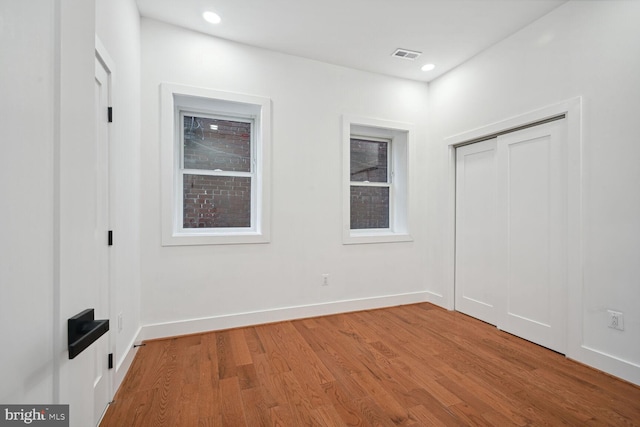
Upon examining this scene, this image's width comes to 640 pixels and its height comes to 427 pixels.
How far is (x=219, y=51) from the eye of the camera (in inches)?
116

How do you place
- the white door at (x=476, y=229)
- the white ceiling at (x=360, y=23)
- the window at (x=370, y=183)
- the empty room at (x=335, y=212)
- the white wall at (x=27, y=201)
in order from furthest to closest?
the window at (x=370, y=183) → the white door at (x=476, y=229) → the white ceiling at (x=360, y=23) → the empty room at (x=335, y=212) → the white wall at (x=27, y=201)

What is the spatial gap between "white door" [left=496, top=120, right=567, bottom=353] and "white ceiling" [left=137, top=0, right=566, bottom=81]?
1067 millimetres

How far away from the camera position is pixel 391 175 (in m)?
4.05

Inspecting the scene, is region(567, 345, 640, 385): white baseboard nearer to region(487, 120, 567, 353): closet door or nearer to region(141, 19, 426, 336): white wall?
region(487, 120, 567, 353): closet door

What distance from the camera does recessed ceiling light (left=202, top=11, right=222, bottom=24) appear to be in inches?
101

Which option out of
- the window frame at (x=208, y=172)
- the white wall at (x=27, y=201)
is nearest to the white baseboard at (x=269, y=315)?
the window frame at (x=208, y=172)

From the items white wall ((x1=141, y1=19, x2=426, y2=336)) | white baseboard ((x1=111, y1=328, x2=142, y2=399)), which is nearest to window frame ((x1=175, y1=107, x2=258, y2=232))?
white wall ((x1=141, y1=19, x2=426, y2=336))

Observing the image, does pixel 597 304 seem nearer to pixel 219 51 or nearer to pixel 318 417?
pixel 318 417

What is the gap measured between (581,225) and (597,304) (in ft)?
2.03

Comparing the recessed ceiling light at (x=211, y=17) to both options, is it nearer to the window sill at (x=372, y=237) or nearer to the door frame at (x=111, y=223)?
the door frame at (x=111, y=223)

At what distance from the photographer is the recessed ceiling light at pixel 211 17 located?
2572 millimetres

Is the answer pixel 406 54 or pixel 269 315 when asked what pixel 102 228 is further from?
pixel 406 54

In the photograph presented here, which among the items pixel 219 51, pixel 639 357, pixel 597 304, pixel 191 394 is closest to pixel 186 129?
pixel 219 51

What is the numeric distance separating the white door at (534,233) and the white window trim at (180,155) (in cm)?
251
